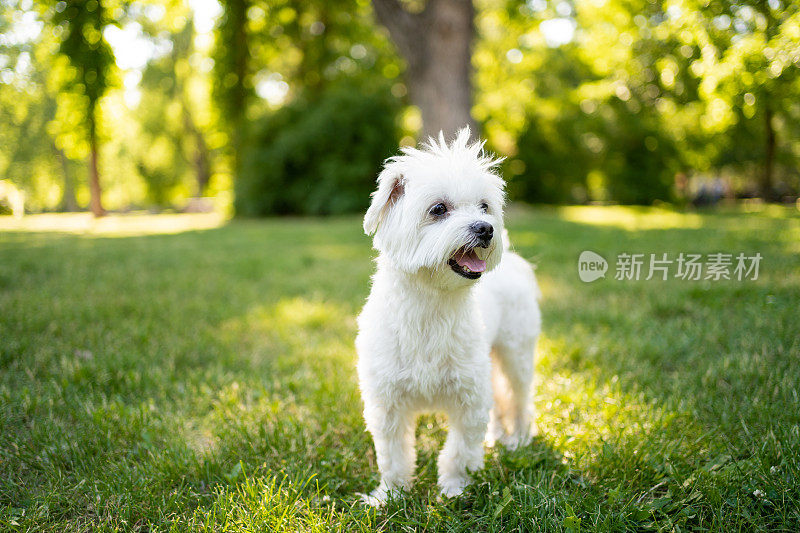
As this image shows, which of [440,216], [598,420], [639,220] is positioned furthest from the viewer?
[639,220]

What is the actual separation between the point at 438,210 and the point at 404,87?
63.8ft

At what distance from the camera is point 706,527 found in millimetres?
1954

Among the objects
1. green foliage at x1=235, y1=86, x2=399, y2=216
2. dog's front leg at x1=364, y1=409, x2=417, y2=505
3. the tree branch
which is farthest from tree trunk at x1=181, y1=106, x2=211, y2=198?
dog's front leg at x1=364, y1=409, x2=417, y2=505

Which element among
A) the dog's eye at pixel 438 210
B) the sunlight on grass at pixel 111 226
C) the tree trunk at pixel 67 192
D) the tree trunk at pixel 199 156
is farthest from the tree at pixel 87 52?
the tree trunk at pixel 199 156

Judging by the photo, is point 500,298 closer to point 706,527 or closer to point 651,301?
point 706,527

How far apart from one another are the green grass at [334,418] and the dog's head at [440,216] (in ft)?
3.19

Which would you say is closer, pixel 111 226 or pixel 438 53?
pixel 438 53

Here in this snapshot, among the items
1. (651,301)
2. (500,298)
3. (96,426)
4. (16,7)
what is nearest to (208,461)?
(96,426)

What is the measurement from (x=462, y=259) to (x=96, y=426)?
2.15 metres

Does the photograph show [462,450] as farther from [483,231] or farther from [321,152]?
[321,152]

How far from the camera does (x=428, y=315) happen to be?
88.0 inches

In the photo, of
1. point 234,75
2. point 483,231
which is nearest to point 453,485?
point 483,231

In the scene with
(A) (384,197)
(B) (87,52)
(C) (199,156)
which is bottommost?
(A) (384,197)

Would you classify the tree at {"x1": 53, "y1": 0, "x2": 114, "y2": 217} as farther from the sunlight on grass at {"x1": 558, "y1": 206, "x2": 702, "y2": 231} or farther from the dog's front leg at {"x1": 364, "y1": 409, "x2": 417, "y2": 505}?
the dog's front leg at {"x1": 364, "y1": 409, "x2": 417, "y2": 505}
